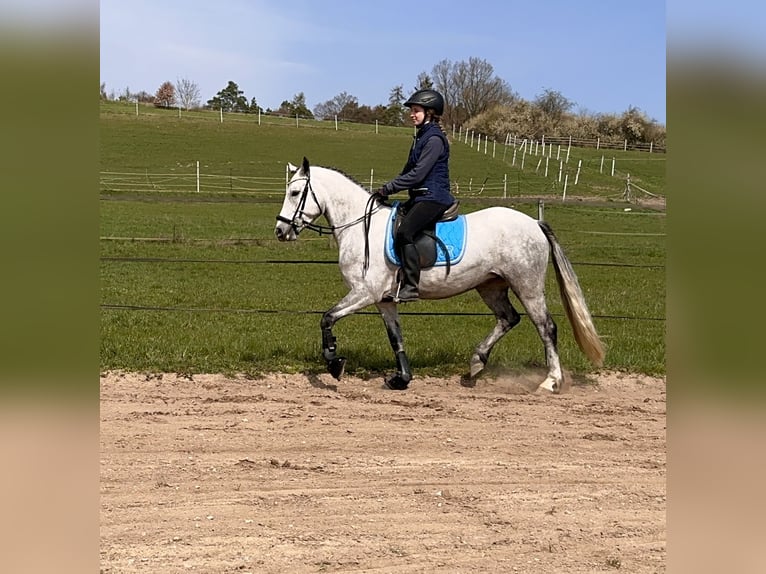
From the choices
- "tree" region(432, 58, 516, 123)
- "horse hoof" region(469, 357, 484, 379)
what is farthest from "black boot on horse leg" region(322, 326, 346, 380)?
"tree" region(432, 58, 516, 123)

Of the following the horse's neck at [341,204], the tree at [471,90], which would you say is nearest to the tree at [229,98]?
the tree at [471,90]

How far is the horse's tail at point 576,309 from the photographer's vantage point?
614cm

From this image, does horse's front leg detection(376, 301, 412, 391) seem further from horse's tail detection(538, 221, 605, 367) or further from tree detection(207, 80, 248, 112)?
tree detection(207, 80, 248, 112)

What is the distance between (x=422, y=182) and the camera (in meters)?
5.82

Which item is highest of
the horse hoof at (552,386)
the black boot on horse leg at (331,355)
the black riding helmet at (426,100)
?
the black riding helmet at (426,100)

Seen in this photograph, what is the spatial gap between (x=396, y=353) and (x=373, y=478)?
2.16 metres

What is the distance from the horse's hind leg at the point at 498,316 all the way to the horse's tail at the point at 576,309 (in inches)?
20.8

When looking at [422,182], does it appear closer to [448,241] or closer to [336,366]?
[448,241]

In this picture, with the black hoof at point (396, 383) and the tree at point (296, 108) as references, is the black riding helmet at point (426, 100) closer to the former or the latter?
the black hoof at point (396, 383)

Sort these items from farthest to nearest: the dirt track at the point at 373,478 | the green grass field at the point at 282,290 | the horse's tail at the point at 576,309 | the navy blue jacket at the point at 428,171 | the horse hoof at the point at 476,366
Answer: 1. the green grass field at the point at 282,290
2. the horse hoof at the point at 476,366
3. the horse's tail at the point at 576,309
4. the navy blue jacket at the point at 428,171
5. the dirt track at the point at 373,478
